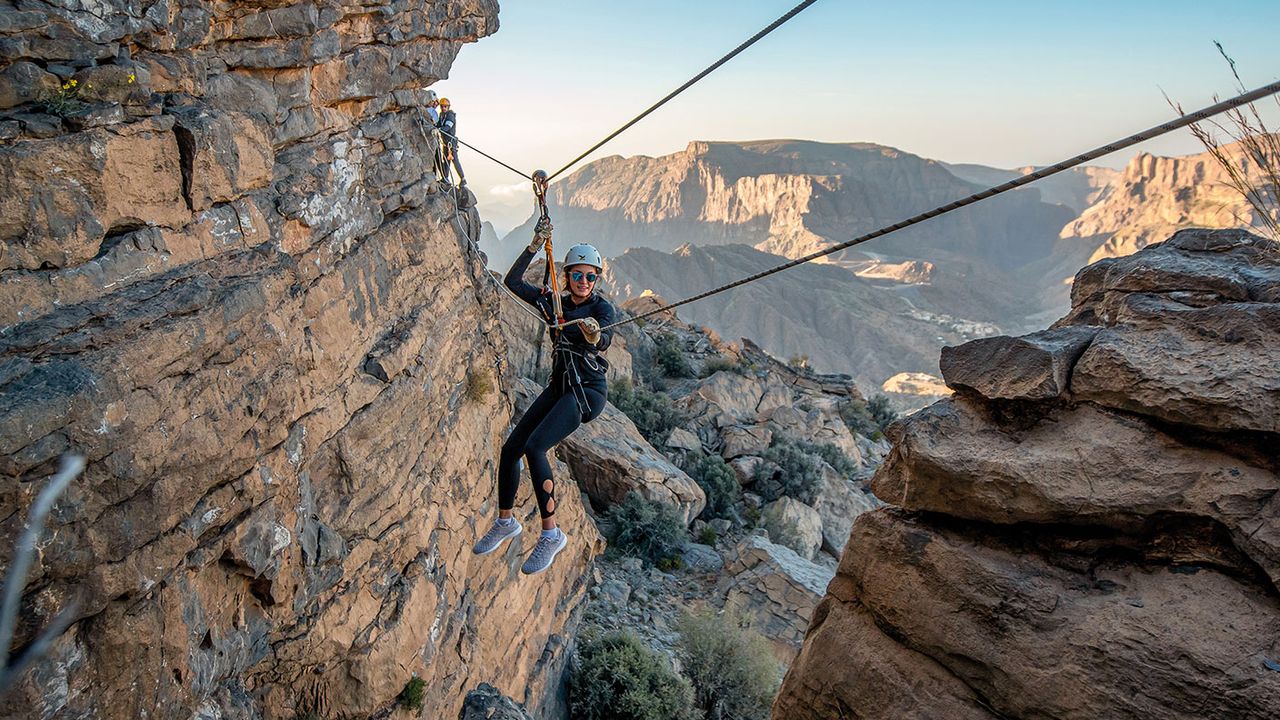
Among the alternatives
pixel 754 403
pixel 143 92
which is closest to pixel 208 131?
Answer: pixel 143 92

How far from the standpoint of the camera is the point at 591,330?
23.8 feet

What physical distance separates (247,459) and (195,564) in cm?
82

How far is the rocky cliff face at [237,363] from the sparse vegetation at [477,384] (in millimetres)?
411

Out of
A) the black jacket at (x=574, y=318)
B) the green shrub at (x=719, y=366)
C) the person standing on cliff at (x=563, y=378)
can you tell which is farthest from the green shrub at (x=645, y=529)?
the green shrub at (x=719, y=366)

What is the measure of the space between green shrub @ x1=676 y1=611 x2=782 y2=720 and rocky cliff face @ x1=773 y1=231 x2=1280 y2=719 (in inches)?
317

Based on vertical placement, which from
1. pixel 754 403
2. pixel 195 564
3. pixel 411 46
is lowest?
pixel 754 403

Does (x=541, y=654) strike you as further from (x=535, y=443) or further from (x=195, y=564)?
(x=195, y=564)

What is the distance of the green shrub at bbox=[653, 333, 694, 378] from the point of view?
2853cm

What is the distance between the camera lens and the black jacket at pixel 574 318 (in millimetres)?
7500

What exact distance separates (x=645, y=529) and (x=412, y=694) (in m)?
8.87

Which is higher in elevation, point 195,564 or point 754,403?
point 195,564

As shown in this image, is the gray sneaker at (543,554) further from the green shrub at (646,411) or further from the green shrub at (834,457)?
the green shrub at (834,457)

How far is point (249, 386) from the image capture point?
18.6 feet

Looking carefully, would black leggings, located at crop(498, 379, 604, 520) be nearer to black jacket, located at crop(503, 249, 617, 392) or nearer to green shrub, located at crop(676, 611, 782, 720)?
black jacket, located at crop(503, 249, 617, 392)
